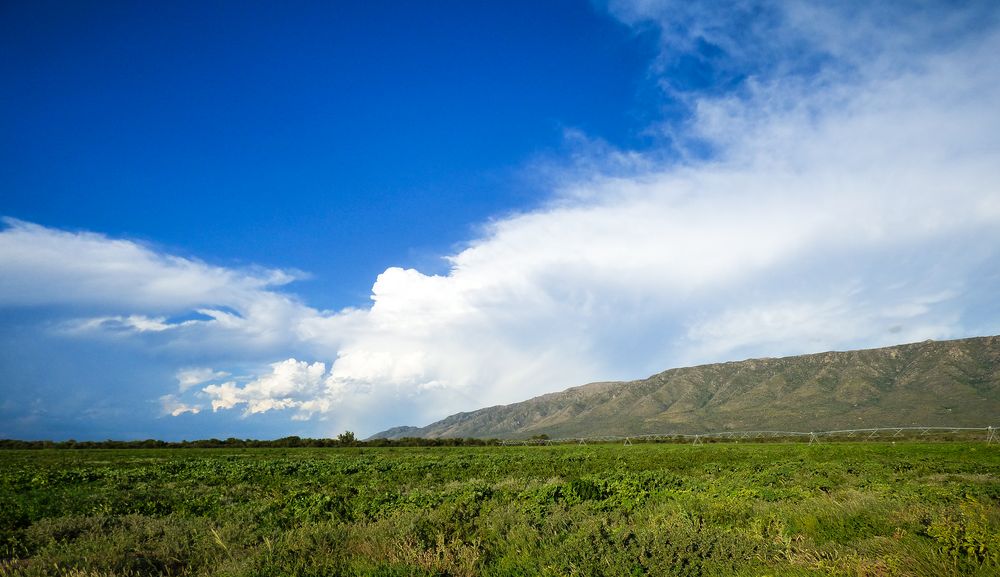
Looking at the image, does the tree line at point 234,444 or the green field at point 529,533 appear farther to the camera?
the tree line at point 234,444

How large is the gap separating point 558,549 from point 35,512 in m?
17.0

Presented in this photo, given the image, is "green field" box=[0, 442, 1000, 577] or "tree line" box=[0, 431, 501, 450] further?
"tree line" box=[0, 431, 501, 450]

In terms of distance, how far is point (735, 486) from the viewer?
17.7 meters

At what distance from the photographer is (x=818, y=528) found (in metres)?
10.5

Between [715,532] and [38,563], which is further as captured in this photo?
[715,532]

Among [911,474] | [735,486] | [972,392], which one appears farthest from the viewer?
[972,392]

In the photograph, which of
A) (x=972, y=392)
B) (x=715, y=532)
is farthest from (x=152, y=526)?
(x=972, y=392)

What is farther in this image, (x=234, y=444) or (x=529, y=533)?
(x=234, y=444)

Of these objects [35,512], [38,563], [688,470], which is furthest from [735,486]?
[35,512]

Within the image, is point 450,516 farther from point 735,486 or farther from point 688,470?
point 688,470

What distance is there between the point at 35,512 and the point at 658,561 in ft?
62.2

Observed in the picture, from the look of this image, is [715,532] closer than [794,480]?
Yes

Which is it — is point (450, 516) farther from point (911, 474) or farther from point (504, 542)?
point (911, 474)

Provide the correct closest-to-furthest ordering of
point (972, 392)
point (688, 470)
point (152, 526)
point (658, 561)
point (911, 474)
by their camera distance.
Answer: point (658, 561), point (152, 526), point (911, 474), point (688, 470), point (972, 392)
